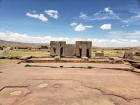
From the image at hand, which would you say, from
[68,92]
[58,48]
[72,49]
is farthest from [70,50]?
[68,92]

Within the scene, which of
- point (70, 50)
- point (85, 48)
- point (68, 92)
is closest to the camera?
point (68, 92)

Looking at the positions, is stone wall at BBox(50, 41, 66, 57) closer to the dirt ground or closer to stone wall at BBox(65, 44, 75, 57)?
stone wall at BBox(65, 44, 75, 57)

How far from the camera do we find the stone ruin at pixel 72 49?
62.2 ft

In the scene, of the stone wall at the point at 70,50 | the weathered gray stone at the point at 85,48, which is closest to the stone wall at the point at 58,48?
the stone wall at the point at 70,50

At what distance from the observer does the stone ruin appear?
18953 millimetres

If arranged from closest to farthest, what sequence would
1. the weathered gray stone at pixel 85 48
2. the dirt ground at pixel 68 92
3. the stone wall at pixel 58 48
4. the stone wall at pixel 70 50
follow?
the dirt ground at pixel 68 92 → the weathered gray stone at pixel 85 48 → the stone wall at pixel 70 50 → the stone wall at pixel 58 48

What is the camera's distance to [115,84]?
696 cm

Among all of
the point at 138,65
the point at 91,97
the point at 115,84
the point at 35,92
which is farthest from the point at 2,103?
the point at 138,65

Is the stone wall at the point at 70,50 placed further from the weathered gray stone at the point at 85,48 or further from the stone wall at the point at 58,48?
the weathered gray stone at the point at 85,48

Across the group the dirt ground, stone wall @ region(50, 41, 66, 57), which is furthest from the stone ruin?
the dirt ground

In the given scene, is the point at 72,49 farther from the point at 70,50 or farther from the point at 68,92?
the point at 68,92

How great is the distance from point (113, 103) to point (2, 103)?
280cm

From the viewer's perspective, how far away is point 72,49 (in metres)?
19.5

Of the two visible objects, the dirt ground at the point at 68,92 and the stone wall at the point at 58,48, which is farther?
the stone wall at the point at 58,48
